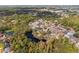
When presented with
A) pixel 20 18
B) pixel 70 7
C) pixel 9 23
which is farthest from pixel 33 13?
pixel 70 7

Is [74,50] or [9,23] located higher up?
[9,23]

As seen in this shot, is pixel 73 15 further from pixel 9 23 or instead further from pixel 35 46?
pixel 9 23

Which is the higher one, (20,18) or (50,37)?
(20,18)
